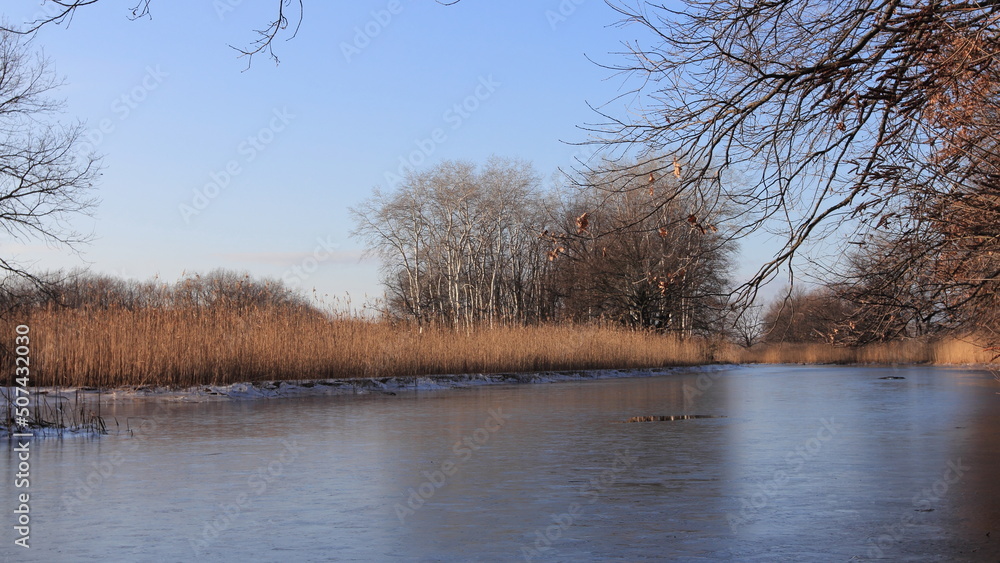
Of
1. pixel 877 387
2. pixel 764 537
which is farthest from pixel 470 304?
pixel 764 537

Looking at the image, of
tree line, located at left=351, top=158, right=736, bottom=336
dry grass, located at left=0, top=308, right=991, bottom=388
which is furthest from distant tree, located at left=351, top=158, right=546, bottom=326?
dry grass, located at left=0, top=308, right=991, bottom=388

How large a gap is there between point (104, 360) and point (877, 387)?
13.4 meters

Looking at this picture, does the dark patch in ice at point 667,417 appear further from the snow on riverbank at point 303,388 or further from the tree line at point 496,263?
the tree line at point 496,263

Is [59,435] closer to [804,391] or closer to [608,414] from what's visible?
[608,414]

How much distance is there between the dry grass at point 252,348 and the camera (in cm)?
1248
